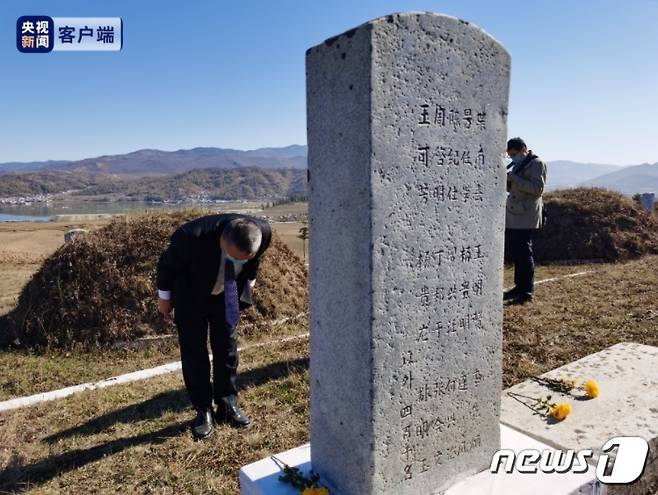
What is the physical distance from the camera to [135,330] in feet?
A: 20.1

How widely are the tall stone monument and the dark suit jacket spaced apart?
127cm

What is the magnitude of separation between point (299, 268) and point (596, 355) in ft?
15.8

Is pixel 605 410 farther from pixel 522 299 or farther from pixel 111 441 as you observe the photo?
pixel 522 299

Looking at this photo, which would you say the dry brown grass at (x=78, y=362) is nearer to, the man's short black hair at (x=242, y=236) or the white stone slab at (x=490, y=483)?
the man's short black hair at (x=242, y=236)

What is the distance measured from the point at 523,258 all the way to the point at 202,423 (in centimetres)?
498

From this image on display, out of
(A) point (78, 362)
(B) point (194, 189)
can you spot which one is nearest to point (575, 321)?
(A) point (78, 362)

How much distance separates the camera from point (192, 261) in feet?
11.1

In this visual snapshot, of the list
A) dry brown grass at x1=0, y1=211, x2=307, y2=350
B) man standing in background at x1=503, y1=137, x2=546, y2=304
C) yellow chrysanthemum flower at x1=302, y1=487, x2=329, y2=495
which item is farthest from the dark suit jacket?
man standing in background at x1=503, y1=137, x2=546, y2=304

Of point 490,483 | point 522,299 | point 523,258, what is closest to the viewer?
point 490,483

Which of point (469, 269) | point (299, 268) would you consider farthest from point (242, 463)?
point (299, 268)

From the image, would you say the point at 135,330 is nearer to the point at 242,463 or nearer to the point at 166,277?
the point at 166,277

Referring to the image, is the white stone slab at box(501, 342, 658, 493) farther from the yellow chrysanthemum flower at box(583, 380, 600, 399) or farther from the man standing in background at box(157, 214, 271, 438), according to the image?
the man standing in background at box(157, 214, 271, 438)

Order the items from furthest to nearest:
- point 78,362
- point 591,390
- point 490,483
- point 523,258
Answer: point 523,258, point 78,362, point 591,390, point 490,483

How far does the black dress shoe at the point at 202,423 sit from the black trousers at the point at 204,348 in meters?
0.05
